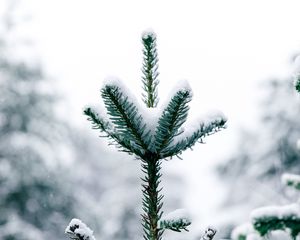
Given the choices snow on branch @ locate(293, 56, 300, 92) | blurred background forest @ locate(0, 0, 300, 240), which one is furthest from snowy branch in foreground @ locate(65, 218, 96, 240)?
blurred background forest @ locate(0, 0, 300, 240)

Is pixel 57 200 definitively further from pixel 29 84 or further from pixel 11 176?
pixel 29 84

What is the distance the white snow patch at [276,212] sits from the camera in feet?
3.67

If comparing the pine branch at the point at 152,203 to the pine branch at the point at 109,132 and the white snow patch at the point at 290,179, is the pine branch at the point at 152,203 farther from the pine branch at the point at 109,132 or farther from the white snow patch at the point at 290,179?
the white snow patch at the point at 290,179

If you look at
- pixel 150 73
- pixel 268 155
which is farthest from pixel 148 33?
pixel 268 155

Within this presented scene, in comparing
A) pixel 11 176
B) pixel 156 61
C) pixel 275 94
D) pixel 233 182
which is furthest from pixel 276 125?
pixel 156 61

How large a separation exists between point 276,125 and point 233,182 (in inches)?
61.8

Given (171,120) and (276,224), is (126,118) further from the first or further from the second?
(276,224)

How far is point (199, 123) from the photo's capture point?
1.44 metres

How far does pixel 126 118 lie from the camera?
1373 mm

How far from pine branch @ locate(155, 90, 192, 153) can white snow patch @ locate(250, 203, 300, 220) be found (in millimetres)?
361

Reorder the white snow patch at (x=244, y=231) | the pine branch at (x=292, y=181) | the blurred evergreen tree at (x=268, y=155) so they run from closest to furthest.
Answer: the white snow patch at (x=244, y=231) < the pine branch at (x=292, y=181) < the blurred evergreen tree at (x=268, y=155)

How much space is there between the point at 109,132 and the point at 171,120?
19 centimetres

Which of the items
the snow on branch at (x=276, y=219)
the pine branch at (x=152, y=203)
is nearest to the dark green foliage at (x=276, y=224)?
the snow on branch at (x=276, y=219)

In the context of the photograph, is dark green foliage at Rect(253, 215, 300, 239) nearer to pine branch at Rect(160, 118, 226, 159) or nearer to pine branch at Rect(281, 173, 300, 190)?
pine branch at Rect(281, 173, 300, 190)
